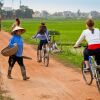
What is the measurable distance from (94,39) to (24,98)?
237 centimetres

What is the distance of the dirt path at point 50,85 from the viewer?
11.3m

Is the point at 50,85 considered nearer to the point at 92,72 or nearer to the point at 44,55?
the point at 92,72

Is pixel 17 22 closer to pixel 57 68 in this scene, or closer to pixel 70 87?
pixel 57 68

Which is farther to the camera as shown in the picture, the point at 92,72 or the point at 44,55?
the point at 44,55

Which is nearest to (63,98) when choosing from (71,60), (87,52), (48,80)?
(87,52)

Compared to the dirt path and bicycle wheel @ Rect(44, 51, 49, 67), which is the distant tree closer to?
bicycle wheel @ Rect(44, 51, 49, 67)

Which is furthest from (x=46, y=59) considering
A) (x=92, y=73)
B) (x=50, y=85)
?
(x=92, y=73)

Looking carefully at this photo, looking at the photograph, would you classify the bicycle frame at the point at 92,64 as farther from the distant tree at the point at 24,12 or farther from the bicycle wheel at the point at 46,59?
the distant tree at the point at 24,12

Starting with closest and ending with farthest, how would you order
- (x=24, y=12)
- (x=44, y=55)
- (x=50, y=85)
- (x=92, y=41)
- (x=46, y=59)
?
(x=92, y=41) < (x=50, y=85) < (x=46, y=59) < (x=44, y=55) < (x=24, y=12)

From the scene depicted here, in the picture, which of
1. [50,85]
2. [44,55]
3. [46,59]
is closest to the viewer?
[50,85]

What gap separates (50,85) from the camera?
12984mm

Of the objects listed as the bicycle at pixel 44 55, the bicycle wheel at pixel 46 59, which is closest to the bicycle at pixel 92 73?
the bicycle wheel at pixel 46 59

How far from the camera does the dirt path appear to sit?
37.1ft

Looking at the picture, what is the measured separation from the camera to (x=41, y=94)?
11.6m
